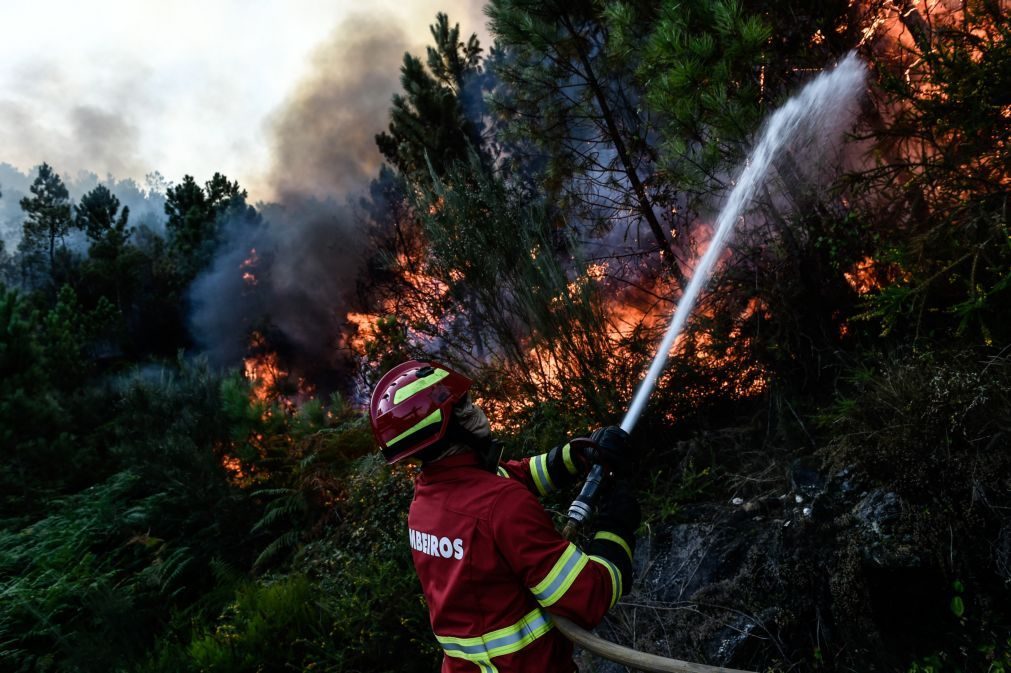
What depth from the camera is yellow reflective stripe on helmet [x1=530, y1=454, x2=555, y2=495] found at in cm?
271

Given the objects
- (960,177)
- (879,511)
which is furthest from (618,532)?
(960,177)

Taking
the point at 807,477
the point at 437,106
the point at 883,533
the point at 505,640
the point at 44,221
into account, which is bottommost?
the point at 883,533

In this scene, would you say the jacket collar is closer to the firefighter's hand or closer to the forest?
the firefighter's hand

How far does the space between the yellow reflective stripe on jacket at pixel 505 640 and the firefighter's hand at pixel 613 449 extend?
57 cm

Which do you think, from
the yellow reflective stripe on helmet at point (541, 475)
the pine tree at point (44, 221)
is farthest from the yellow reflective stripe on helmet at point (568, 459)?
the pine tree at point (44, 221)

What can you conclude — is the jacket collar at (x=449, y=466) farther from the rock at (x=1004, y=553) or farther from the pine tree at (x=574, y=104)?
the pine tree at (x=574, y=104)

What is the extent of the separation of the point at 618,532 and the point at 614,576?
172 millimetres

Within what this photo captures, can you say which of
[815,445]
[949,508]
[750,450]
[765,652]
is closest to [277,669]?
[765,652]

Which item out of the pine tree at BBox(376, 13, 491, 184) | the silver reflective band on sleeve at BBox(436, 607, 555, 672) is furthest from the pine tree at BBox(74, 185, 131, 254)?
the silver reflective band on sleeve at BBox(436, 607, 555, 672)

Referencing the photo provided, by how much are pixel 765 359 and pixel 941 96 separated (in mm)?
2041

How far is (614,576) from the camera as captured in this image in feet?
6.86

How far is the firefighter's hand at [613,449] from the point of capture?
228cm

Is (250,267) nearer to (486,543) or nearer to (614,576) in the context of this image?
(486,543)

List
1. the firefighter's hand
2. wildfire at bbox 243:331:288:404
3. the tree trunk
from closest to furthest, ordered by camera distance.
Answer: the firefighter's hand < the tree trunk < wildfire at bbox 243:331:288:404
